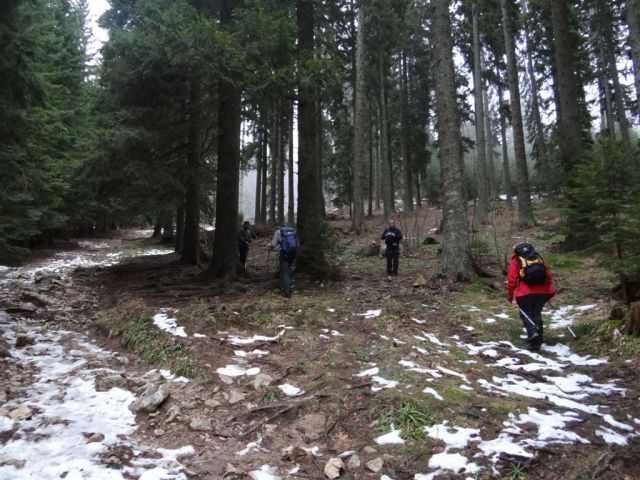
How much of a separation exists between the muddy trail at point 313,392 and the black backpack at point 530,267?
0.97m

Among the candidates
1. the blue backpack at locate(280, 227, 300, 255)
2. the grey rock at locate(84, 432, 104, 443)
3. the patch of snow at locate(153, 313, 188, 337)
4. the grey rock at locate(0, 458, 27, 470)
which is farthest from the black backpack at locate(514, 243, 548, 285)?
the grey rock at locate(0, 458, 27, 470)

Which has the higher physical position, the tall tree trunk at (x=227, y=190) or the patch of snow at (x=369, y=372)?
the tall tree trunk at (x=227, y=190)

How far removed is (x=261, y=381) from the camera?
553 cm

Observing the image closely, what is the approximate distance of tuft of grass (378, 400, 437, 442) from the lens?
13.9ft

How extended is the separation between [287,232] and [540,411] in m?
6.38

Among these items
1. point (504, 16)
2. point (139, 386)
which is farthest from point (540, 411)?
point (504, 16)

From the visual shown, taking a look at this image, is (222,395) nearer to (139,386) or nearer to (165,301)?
(139,386)

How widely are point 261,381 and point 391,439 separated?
76.1 inches

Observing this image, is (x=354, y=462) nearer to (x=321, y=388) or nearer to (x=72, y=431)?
(x=321, y=388)

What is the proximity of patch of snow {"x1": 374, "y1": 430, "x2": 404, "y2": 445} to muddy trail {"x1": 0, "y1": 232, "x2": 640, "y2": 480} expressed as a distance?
0.06 ft

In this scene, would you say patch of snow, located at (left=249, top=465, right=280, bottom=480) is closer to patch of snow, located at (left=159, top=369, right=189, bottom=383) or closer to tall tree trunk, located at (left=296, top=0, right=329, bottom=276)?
patch of snow, located at (left=159, top=369, right=189, bottom=383)

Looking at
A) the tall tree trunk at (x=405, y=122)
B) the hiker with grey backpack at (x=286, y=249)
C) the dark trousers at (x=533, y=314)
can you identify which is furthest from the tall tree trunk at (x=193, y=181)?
the tall tree trunk at (x=405, y=122)

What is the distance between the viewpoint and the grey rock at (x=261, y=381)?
17.9 feet

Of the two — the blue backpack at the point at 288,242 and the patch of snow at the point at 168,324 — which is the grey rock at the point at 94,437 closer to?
the patch of snow at the point at 168,324
